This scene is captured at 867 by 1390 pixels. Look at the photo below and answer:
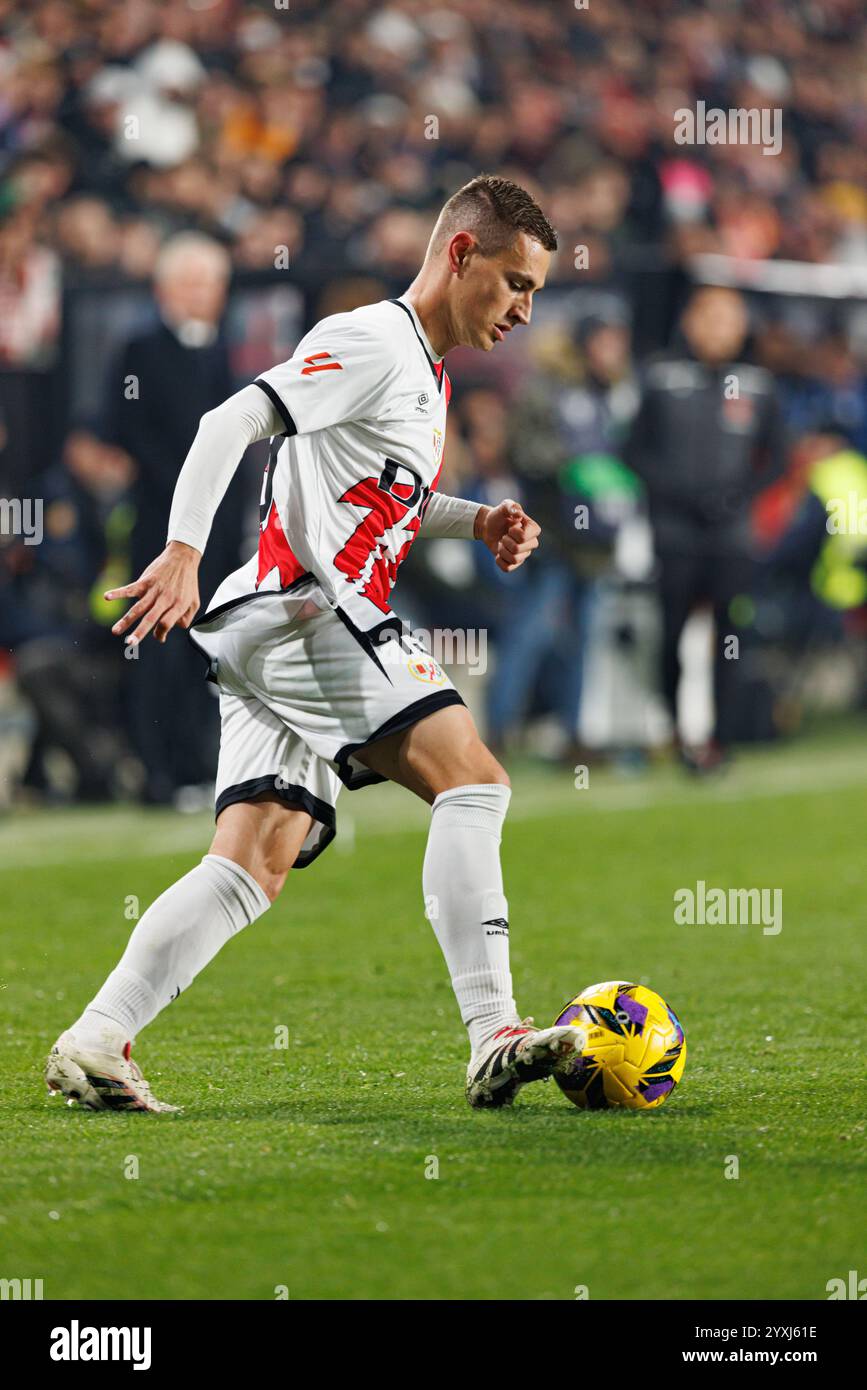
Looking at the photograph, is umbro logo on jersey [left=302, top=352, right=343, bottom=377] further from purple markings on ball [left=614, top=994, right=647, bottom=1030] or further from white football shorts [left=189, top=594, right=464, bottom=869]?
purple markings on ball [left=614, top=994, right=647, bottom=1030]

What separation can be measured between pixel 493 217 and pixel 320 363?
0.57m

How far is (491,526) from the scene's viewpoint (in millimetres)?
4984

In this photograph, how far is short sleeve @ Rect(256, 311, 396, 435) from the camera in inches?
170

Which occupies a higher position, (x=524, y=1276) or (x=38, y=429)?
(x=38, y=429)

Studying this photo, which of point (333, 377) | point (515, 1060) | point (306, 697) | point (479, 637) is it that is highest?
point (479, 637)

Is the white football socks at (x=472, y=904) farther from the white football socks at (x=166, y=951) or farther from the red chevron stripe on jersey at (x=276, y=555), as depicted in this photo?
the red chevron stripe on jersey at (x=276, y=555)

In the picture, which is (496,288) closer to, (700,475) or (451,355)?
(700,475)

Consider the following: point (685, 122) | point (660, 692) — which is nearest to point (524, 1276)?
point (660, 692)

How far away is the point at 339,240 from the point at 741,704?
14.4 feet

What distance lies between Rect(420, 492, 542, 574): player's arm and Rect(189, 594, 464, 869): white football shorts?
0.38 m

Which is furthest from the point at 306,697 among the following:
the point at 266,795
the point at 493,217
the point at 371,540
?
the point at 493,217

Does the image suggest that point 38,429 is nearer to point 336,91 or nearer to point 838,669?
point 336,91

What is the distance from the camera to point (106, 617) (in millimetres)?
11164
